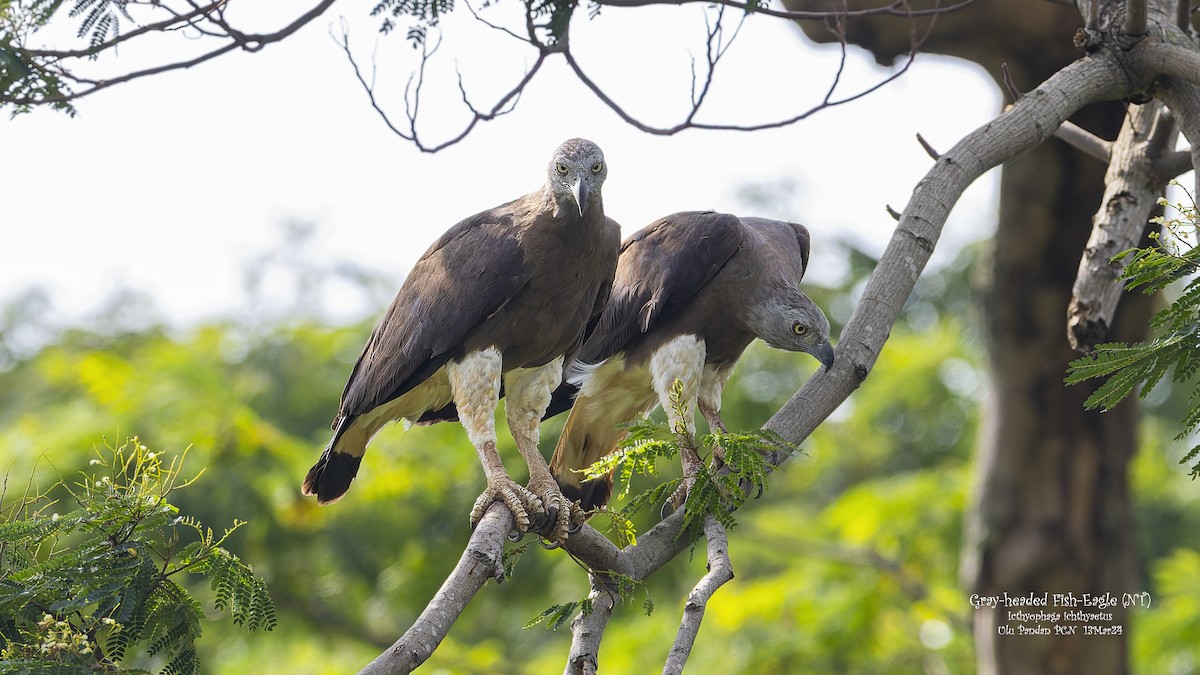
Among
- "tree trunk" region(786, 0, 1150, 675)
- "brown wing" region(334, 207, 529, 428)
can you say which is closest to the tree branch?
"brown wing" region(334, 207, 529, 428)

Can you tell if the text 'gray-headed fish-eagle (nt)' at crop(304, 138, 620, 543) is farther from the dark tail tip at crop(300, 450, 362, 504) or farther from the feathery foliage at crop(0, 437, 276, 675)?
the feathery foliage at crop(0, 437, 276, 675)

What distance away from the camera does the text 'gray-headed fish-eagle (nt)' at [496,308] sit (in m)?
4.54

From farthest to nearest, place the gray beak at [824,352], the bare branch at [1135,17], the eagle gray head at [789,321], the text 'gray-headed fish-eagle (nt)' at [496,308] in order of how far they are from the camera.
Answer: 1. the eagle gray head at [789,321]
2. the gray beak at [824,352]
3. the text 'gray-headed fish-eagle (nt)' at [496,308]
4. the bare branch at [1135,17]

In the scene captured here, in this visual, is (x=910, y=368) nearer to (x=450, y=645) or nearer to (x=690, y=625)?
(x=450, y=645)

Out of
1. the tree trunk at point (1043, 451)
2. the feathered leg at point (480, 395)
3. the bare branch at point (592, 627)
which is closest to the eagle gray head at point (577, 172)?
the feathered leg at point (480, 395)

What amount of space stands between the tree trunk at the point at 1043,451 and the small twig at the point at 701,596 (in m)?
5.08

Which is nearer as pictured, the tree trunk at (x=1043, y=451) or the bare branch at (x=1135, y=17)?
the bare branch at (x=1135, y=17)

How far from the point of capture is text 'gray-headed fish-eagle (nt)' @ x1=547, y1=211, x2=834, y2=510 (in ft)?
17.4

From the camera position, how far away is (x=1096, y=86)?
14.4 ft

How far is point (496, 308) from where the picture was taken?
4551mm

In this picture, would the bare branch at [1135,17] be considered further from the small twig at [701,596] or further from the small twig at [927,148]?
the small twig at [701,596]

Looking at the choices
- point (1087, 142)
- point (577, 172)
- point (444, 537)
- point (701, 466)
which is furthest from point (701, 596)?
point (444, 537)

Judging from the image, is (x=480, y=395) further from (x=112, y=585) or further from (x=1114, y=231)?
(x=1114, y=231)

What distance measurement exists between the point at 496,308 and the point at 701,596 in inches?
69.9
